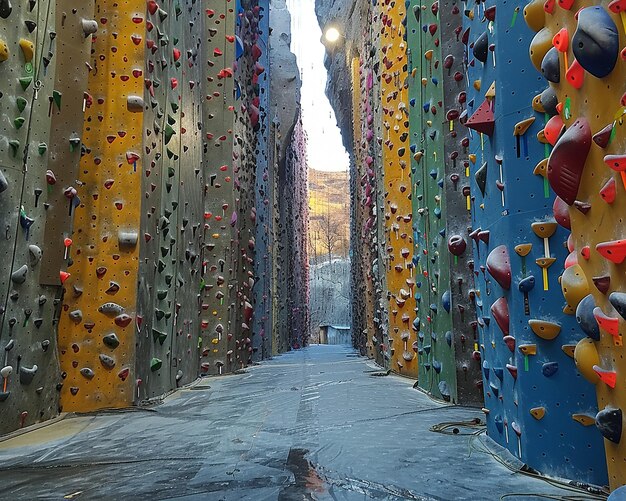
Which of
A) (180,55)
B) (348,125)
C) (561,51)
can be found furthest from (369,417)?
(348,125)

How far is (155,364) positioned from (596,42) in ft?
12.5

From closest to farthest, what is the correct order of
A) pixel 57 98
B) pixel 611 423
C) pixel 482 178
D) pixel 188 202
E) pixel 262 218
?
pixel 611 423 < pixel 482 178 < pixel 57 98 < pixel 188 202 < pixel 262 218

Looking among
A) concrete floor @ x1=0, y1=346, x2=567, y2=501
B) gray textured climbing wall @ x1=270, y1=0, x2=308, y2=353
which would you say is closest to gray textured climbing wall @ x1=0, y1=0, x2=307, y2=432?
→ concrete floor @ x1=0, y1=346, x2=567, y2=501

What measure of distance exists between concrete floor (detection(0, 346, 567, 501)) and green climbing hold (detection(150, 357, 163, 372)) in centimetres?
42

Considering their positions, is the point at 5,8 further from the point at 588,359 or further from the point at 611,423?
the point at 611,423

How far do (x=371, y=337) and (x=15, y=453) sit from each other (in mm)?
7366

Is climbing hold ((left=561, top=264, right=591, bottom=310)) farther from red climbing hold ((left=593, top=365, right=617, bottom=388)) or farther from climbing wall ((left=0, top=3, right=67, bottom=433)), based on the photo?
climbing wall ((left=0, top=3, right=67, bottom=433))

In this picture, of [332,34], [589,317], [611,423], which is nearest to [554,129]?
[589,317]

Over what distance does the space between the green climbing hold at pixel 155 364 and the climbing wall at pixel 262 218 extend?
4.88 meters

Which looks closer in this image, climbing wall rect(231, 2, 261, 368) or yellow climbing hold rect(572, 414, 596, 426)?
yellow climbing hold rect(572, 414, 596, 426)

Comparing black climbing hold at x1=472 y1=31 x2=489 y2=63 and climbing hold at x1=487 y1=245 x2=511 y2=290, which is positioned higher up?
black climbing hold at x1=472 y1=31 x2=489 y2=63

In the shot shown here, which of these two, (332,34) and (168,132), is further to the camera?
(332,34)

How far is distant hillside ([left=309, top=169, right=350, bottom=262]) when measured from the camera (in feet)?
131

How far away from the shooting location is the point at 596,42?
143 cm
